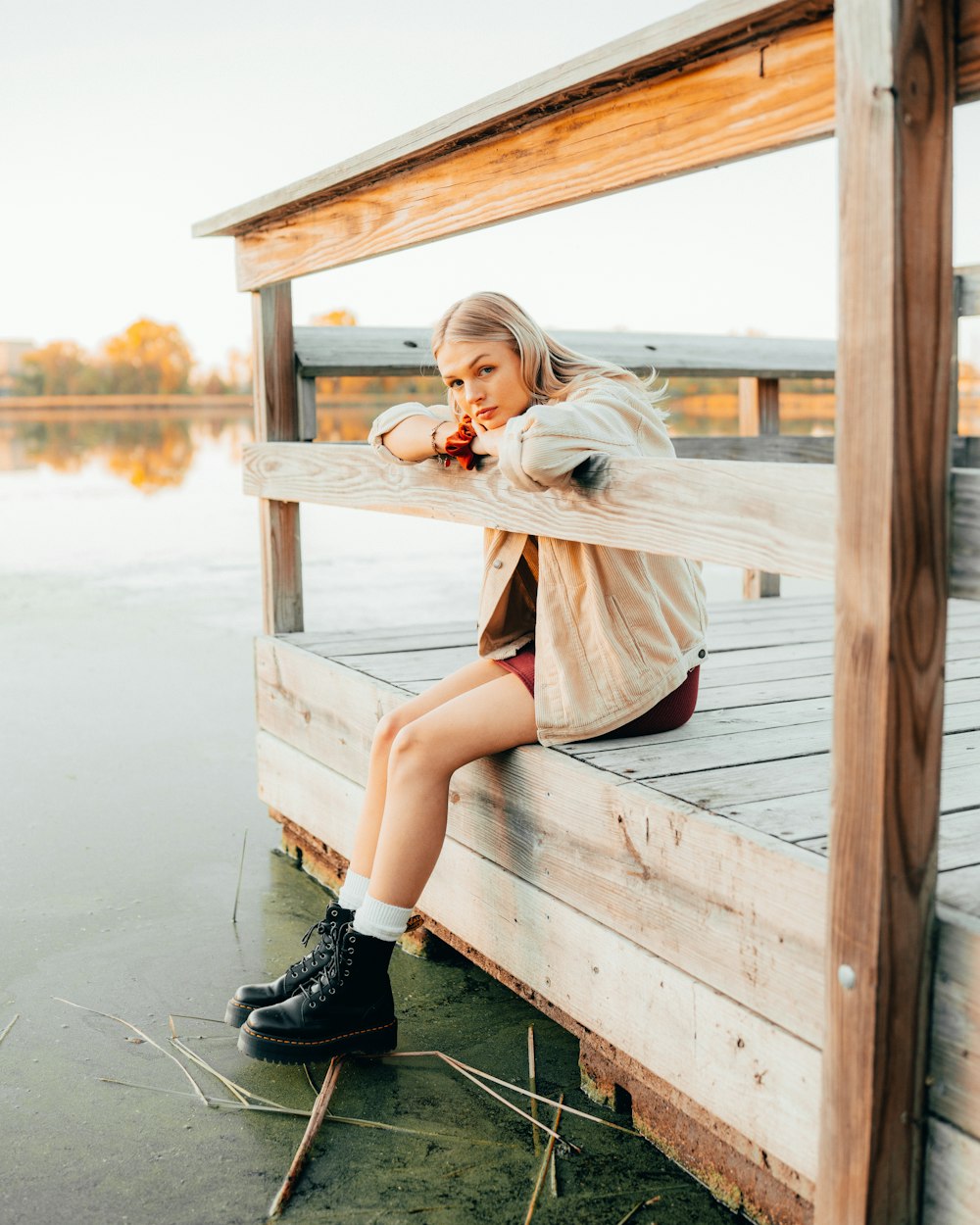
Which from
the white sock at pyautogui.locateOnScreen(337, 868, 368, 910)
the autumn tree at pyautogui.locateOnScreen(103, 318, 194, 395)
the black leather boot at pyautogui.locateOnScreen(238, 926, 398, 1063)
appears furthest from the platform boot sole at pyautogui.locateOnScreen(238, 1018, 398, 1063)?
the autumn tree at pyautogui.locateOnScreen(103, 318, 194, 395)

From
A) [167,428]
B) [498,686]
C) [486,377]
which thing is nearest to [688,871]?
[498,686]

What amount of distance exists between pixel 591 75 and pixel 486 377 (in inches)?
26.2

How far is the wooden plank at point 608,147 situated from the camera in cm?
154

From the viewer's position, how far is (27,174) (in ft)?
108

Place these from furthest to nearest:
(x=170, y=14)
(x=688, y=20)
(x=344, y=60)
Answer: (x=170, y=14)
(x=344, y=60)
(x=688, y=20)

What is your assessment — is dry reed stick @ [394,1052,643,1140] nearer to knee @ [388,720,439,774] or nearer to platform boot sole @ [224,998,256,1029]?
platform boot sole @ [224,998,256,1029]

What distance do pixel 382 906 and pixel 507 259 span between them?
64.7 feet

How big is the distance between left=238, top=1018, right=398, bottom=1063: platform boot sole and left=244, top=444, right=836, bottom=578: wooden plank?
973 millimetres

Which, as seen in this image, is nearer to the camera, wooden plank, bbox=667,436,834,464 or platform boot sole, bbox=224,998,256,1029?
platform boot sole, bbox=224,998,256,1029

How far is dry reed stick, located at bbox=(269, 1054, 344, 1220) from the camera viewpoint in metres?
1.94

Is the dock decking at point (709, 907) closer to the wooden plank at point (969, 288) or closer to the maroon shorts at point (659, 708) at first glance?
the maroon shorts at point (659, 708)

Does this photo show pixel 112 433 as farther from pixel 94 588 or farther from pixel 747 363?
pixel 747 363

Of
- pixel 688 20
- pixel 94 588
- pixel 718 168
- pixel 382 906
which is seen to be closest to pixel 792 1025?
pixel 382 906

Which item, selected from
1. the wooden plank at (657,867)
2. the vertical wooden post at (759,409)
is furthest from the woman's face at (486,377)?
the vertical wooden post at (759,409)
